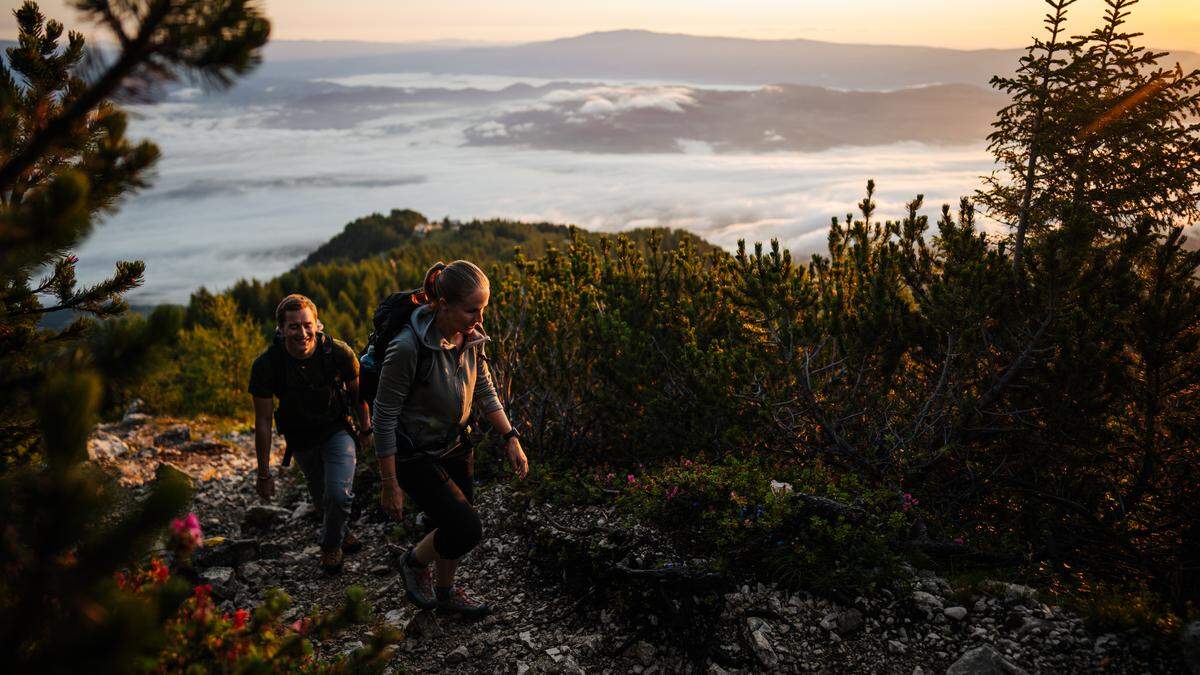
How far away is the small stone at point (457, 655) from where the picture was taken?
160 inches

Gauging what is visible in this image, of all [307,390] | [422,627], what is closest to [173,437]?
[307,390]

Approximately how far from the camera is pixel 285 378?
16.1ft

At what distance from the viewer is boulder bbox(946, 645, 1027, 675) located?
3.35m

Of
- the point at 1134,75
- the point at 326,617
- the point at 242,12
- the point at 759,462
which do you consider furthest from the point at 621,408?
the point at 1134,75

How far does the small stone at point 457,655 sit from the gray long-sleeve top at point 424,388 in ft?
4.10

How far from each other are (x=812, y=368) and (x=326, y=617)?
4201mm

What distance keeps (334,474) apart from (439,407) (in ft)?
5.97

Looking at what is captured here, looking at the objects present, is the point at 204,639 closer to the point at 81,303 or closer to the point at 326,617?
the point at 326,617

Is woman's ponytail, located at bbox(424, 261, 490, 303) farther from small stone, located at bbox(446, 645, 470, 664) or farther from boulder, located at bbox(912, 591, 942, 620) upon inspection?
boulder, located at bbox(912, 591, 942, 620)

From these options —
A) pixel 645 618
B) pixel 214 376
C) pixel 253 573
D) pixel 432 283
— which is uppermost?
pixel 432 283

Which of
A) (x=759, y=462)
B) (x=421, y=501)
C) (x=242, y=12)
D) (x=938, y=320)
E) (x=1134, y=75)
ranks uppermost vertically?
(x=1134, y=75)

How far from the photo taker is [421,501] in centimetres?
388

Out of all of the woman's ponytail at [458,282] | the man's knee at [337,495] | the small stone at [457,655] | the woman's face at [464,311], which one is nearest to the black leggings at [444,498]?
the small stone at [457,655]

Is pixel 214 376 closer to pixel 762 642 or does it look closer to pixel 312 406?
pixel 312 406
